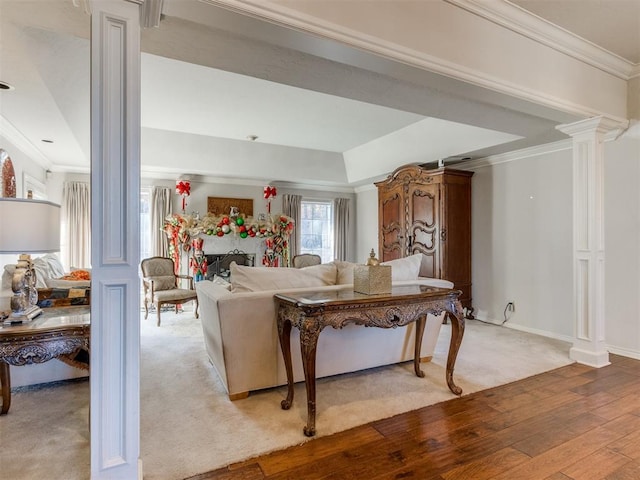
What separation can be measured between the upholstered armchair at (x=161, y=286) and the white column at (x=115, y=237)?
3394mm

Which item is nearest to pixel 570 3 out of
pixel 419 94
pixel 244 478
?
pixel 419 94

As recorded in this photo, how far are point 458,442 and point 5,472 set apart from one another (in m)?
2.39

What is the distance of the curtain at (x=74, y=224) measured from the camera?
18.8ft

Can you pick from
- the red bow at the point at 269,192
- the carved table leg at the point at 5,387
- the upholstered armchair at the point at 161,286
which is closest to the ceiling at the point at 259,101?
the red bow at the point at 269,192

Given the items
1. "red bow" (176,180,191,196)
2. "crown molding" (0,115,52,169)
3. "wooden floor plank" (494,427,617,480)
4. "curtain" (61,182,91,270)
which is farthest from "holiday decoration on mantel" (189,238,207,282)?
"wooden floor plank" (494,427,617,480)

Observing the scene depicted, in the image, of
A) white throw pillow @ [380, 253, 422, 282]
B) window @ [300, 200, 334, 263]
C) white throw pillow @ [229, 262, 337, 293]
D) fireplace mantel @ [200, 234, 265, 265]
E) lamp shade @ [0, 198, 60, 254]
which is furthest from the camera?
window @ [300, 200, 334, 263]

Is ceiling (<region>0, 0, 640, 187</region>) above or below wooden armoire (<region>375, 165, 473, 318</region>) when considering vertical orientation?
above

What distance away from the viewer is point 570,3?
95.0 inches

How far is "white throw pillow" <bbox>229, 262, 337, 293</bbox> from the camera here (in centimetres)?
269

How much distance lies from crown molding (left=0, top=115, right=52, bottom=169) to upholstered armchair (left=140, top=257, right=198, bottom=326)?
6.56 feet

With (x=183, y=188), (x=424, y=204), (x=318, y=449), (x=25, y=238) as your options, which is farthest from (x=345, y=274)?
(x=183, y=188)

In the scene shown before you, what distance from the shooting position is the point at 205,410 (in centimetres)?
243

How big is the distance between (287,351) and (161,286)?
355 cm

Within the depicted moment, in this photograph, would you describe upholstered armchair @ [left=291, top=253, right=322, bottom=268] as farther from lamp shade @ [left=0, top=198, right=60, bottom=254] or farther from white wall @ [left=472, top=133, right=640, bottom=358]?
lamp shade @ [left=0, top=198, right=60, bottom=254]
